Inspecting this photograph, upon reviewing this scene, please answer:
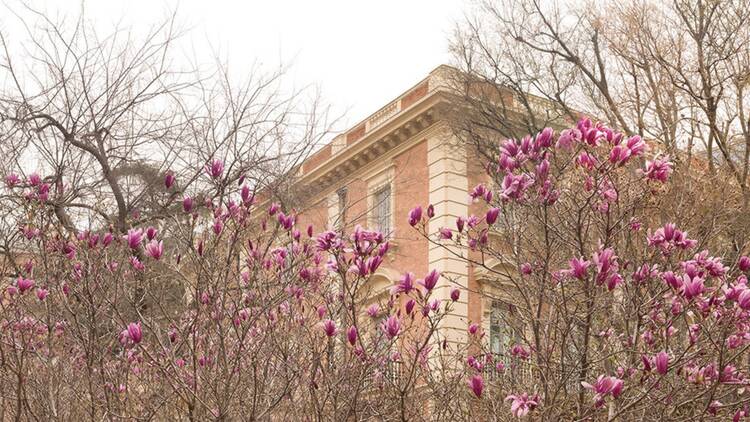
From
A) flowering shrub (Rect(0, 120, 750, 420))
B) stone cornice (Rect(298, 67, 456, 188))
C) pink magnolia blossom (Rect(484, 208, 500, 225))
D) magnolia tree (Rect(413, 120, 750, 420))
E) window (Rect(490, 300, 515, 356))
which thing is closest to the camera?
magnolia tree (Rect(413, 120, 750, 420))

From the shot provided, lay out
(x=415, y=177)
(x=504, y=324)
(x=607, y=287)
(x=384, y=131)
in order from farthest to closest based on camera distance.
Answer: (x=384, y=131)
(x=415, y=177)
(x=504, y=324)
(x=607, y=287)

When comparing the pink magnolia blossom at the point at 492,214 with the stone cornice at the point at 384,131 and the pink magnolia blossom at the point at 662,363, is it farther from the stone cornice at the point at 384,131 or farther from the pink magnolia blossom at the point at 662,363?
the stone cornice at the point at 384,131

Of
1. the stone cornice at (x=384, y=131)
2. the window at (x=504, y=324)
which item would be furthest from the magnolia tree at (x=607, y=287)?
the stone cornice at (x=384, y=131)

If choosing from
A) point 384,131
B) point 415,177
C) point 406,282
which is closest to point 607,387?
point 406,282

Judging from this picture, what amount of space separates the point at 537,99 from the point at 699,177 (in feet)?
21.6

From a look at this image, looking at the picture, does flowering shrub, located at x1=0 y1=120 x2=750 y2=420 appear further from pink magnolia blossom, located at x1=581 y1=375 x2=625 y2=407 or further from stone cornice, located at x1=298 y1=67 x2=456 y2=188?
stone cornice, located at x1=298 y1=67 x2=456 y2=188

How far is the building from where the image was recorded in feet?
52.8

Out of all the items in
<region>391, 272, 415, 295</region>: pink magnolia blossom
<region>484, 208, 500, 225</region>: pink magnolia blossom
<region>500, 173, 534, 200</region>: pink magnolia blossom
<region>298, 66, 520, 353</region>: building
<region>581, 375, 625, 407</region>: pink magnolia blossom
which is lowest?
<region>581, 375, 625, 407</region>: pink magnolia blossom

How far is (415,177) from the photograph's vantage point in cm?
1761

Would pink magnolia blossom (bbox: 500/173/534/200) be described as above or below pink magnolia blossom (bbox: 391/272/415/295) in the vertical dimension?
above

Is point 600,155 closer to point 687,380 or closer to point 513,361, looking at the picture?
point 687,380

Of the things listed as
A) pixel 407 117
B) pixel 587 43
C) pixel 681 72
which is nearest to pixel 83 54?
pixel 681 72

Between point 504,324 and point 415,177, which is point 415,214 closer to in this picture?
point 504,324

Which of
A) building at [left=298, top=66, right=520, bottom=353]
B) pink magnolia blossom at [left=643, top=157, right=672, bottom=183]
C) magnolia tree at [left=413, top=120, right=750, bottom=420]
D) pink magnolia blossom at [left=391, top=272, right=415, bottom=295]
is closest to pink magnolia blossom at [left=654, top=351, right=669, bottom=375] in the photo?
magnolia tree at [left=413, top=120, right=750, bottom=420]
